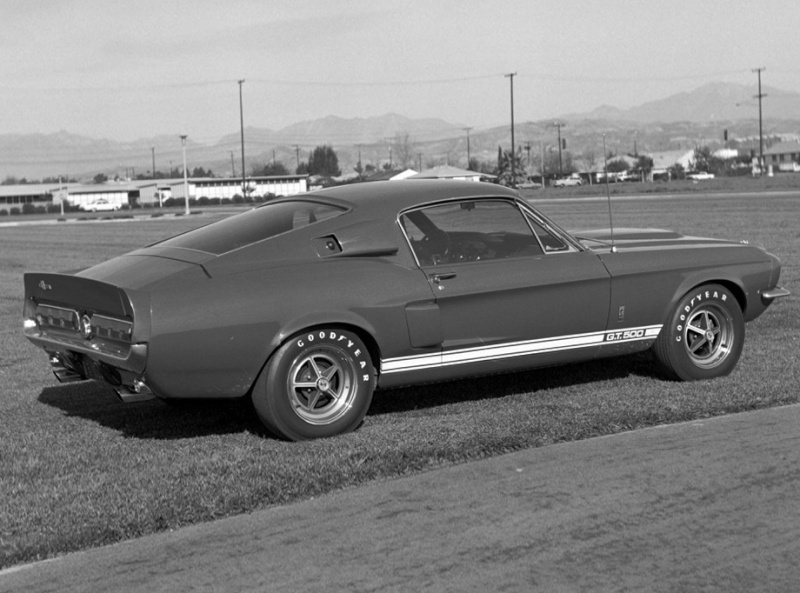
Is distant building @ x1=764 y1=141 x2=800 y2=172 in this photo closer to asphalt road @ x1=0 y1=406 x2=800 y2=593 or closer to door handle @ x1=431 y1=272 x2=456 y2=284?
door handle @ x1=431 y1=272 x2=456 y2=284

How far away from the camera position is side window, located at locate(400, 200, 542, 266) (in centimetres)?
664

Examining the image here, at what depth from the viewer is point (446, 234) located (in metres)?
6.77

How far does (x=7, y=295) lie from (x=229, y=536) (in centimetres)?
1347

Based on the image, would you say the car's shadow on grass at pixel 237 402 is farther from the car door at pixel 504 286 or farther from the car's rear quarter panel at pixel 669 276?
the car's rear quarter panel at pixel 669 276

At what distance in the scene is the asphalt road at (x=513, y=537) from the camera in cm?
407

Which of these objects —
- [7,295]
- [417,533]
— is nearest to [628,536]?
[417,533]

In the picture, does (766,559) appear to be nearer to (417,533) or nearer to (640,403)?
(417,533)

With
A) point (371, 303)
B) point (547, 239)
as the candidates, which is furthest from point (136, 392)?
point (547, 239)

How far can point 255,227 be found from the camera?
21.5ft

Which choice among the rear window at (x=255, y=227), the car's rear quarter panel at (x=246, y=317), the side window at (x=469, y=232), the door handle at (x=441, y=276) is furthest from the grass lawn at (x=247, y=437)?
the rear window at (x=255, y=227)

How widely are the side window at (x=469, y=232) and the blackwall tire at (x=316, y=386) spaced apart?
82 cm

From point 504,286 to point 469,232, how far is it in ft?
1.53

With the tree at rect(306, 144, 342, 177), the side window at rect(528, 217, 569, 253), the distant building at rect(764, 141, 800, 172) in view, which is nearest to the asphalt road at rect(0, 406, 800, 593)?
the side window at rect(528, 217, 569, 253)

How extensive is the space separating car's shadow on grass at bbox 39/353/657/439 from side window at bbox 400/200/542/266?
105cm
